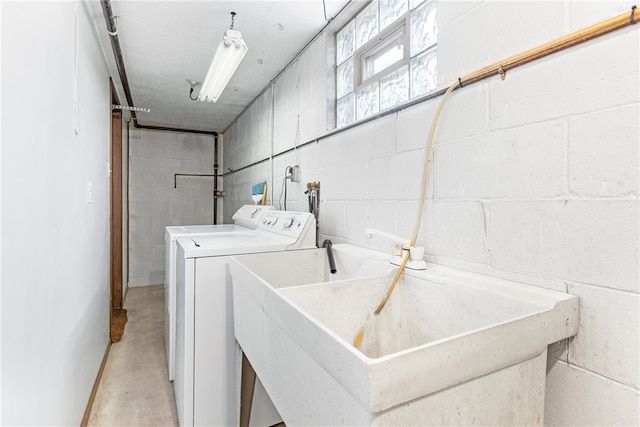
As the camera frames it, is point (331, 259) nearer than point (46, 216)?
No

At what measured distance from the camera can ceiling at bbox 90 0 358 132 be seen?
188cm

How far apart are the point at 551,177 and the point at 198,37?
7.40 ft

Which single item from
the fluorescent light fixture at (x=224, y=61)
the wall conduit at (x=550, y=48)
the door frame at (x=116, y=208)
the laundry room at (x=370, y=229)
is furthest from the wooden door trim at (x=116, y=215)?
the wall conduit at (x=550, y=48)

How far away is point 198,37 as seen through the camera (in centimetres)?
221

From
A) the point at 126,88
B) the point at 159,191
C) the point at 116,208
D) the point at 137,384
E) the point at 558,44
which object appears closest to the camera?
the point at 558,44

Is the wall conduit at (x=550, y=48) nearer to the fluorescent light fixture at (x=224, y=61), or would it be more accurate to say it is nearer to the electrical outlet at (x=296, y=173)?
the fluorescent light fixture at (x=224, y=61)

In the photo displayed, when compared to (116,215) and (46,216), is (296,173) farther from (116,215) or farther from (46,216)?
(116,215)

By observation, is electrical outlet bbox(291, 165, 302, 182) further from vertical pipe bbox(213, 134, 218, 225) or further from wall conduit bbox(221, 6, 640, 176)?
vertical pipe bbox(213, 134, 218, 225)

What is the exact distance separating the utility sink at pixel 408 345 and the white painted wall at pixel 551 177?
9 centimetres

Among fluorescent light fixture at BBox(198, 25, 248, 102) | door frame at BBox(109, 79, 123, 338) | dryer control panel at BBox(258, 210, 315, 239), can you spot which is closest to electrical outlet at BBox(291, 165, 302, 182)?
dryer control panel at BBox(258, 210, 315, 239)

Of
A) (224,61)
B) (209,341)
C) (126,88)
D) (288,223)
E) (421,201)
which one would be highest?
(126,88)

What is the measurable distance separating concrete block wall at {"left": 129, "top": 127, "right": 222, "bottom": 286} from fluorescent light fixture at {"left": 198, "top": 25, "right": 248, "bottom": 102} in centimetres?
247

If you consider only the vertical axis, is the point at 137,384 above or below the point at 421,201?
below

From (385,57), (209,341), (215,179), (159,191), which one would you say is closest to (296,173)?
(385,57)
